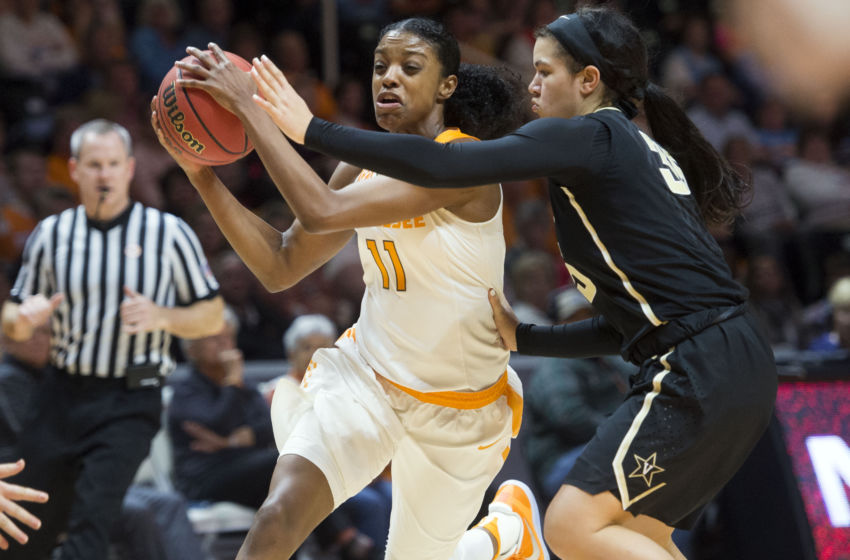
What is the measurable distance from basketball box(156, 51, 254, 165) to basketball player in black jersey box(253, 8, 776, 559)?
232mm

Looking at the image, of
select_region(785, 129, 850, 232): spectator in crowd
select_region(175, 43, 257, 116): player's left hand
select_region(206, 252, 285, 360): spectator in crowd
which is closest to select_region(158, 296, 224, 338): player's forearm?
select_region(206, 252, 285, 360): spectator in crowd

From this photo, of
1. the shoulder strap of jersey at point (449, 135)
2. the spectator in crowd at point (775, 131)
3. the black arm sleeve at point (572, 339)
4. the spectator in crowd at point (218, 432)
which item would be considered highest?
the shoulder strap of jersey at point (449, 135)

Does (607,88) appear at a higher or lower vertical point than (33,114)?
higher

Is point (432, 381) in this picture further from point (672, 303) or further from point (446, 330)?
point (672, 303)

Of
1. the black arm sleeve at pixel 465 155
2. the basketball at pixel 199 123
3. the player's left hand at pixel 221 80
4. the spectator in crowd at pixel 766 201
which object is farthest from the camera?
the spectator in crowd at pixel 766 201

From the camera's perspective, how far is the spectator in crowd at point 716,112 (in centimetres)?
965

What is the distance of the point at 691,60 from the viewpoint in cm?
1023

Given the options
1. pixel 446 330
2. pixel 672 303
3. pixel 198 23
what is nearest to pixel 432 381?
pixel 446 330

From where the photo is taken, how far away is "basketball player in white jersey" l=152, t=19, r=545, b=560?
3520 millimetres

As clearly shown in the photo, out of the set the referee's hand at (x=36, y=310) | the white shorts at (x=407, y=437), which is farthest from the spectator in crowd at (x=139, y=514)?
the white shorts at (x=407, y=437)

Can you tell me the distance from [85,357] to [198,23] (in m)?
4.69

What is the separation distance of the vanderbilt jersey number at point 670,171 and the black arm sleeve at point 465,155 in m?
0.27

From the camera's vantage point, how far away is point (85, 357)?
496 centimetres

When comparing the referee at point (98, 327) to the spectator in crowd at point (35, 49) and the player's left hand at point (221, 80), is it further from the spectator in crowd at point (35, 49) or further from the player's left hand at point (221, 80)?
the spectator in crowd at point (35, 49)
